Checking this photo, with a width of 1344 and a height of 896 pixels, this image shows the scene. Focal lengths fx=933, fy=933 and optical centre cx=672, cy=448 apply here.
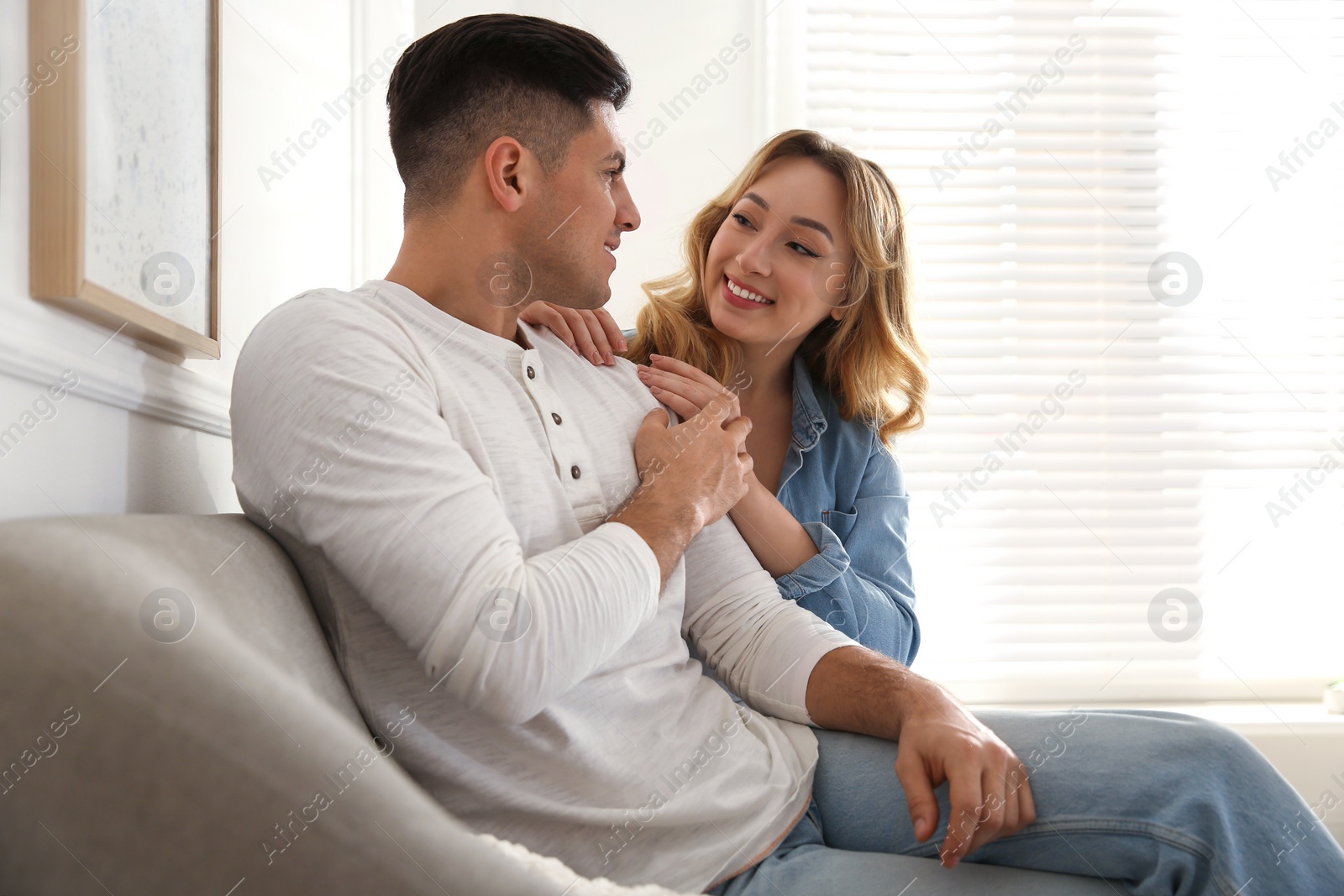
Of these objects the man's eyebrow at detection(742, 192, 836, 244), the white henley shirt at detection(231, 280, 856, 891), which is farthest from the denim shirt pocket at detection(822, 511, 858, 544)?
the white henley shirt at detection(231, 280, 856, 891)

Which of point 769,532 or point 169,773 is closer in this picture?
point 169,773

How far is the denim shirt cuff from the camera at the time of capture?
1.45 m

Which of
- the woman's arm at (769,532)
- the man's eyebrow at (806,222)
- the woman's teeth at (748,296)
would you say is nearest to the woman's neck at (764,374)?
the woman's teeth at (748,296)

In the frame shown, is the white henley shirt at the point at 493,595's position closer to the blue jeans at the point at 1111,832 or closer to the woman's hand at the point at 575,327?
the blue jeans at the point at 1111,832

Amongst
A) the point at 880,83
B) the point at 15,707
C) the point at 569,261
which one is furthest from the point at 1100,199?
the point at 15,707

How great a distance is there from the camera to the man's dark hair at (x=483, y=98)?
3.78 ft

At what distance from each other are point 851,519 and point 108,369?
1.18 metres

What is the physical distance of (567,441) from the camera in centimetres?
106

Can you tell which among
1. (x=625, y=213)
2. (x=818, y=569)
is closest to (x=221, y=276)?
(x=625, y=213)

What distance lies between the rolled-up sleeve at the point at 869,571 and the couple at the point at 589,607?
1.3 inches

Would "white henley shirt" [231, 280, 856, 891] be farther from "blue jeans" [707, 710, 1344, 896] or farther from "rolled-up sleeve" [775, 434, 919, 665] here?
"rolled-up sleeve" [775, 434, 919, 665]

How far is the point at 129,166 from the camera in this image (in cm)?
97

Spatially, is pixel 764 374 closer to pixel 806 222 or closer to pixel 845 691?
pixel 806 222

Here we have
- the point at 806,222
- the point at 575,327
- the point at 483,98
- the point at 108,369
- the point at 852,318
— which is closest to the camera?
the point at 108,369
